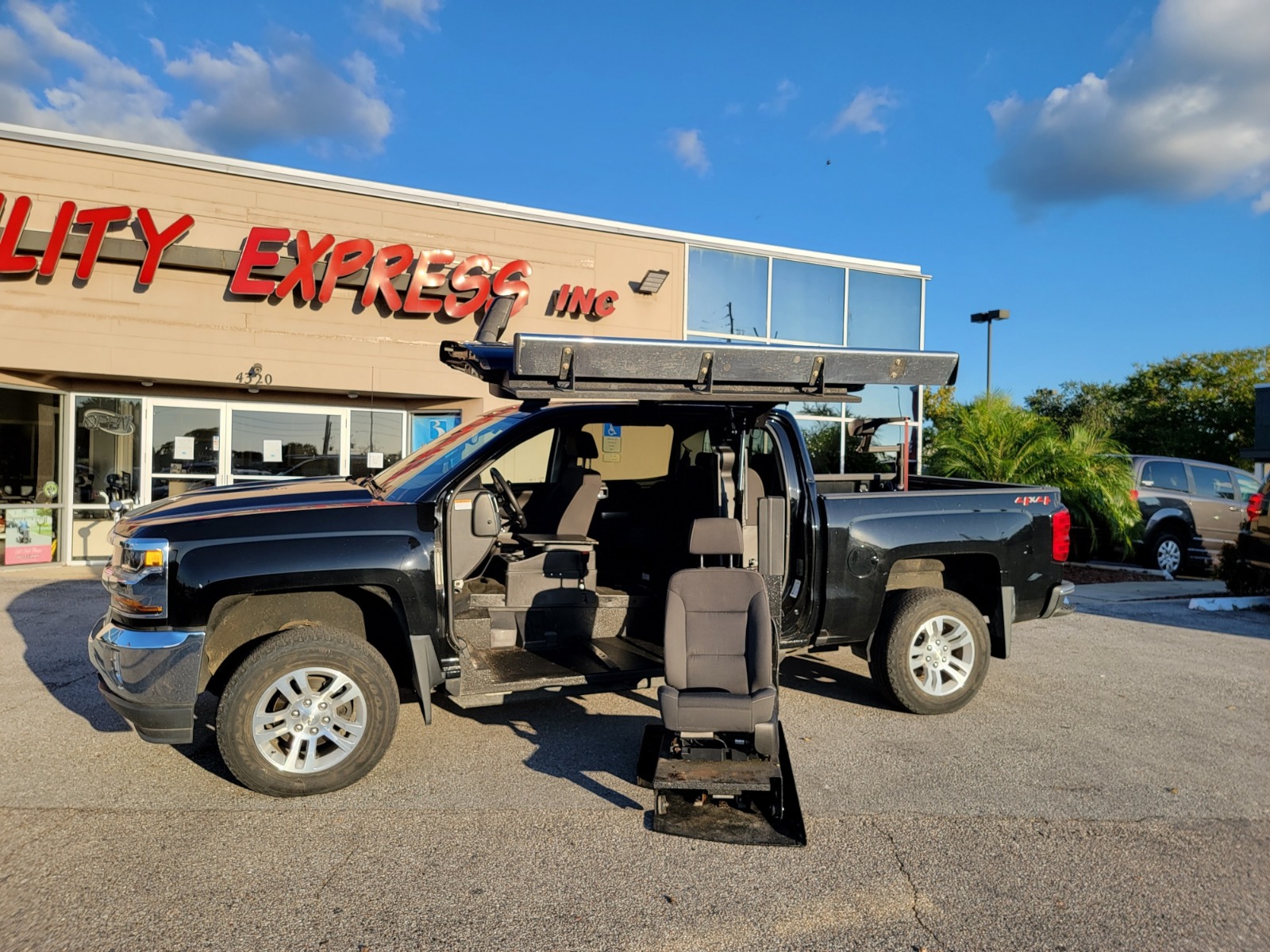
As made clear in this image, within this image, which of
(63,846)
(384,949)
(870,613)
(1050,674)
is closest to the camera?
(384,949)

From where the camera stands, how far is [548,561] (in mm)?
5391

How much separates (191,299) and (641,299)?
6835 mm

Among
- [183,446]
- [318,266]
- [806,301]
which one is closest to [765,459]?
[318,266]

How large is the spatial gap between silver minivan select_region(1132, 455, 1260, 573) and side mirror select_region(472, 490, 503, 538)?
1200 cm

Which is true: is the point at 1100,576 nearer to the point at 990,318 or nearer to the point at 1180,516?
the point at 1180,516

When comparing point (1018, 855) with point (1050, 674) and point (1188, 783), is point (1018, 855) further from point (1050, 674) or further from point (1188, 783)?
point (1050, 674)

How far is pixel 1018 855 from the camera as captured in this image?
367cm

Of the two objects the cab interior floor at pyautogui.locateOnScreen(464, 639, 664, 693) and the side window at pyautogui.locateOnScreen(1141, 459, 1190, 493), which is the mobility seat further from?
the side window at pyautogui.locateOnScreen(1141, 459, 1190, 493)

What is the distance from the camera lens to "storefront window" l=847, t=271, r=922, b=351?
16.6 m

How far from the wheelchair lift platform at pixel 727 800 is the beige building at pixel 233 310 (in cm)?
863

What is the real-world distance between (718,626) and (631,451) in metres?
2.10

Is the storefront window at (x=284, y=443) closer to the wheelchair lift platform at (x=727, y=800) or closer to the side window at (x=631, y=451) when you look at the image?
the side window at (x=631, y=451)

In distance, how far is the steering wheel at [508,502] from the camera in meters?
5.80

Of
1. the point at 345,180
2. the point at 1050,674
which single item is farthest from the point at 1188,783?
the point at 345,180
